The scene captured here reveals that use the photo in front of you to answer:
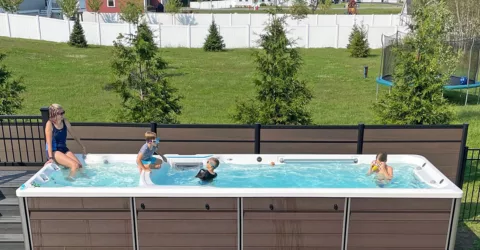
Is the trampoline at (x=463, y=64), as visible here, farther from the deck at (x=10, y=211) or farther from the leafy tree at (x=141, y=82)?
the deck at (x=10, y=211)

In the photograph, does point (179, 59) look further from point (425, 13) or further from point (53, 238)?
point (53, 238)

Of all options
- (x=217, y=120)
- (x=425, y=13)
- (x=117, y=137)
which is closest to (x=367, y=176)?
(x=117, y=137)

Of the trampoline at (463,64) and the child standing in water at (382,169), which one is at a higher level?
the trampoline at (463,64)

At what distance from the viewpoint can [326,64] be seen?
24438 millimetres

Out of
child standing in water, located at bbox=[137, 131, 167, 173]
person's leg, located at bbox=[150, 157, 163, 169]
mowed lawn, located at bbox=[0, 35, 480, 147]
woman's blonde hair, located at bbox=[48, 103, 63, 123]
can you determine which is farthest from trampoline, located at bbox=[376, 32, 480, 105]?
woman's blonde hair, located at bbox=[48, 103, 63, 123]

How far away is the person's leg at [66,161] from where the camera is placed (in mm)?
6469

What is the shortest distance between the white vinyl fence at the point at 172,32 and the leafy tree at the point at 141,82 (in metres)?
21.2

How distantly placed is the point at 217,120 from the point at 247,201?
8.49m

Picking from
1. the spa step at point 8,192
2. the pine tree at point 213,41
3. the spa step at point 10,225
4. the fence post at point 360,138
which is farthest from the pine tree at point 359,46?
the spa step at point 10,225

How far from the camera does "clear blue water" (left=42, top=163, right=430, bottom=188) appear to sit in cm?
654

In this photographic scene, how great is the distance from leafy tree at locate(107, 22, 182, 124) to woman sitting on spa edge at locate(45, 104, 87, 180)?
2645 mm

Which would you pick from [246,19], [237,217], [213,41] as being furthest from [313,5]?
[237,217]

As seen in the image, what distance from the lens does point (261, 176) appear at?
23.0 ft

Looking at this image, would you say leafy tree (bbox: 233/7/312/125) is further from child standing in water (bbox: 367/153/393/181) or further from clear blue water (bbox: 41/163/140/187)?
clear blue water (bbox: 41/163/140/187)
